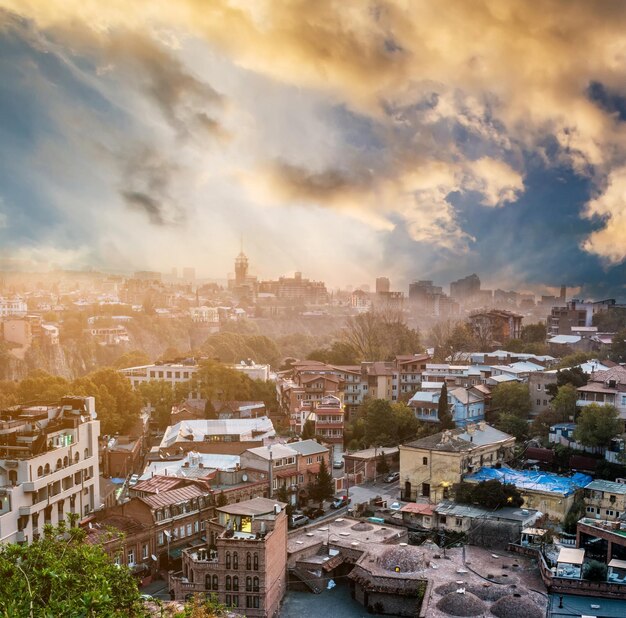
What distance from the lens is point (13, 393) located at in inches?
918

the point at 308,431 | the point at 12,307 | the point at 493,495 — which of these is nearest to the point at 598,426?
the point at 493,495

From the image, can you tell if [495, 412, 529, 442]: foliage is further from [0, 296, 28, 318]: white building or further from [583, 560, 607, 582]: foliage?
[0, 296, 28, 318]: white building

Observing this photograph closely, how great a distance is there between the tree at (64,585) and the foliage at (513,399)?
18003mm

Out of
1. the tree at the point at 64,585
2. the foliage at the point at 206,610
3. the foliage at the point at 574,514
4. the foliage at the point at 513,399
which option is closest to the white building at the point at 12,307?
the foliage at the point at 513,399

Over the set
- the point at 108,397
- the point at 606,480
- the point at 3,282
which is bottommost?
the point at 606,480

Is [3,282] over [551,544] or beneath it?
over

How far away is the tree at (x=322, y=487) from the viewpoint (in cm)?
1828

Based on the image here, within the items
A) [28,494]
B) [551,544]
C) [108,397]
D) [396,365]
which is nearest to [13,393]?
[108,397]

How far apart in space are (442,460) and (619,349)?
48.4 feet

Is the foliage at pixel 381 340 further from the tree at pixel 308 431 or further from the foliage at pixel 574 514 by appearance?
the foliage at pixel 574 514

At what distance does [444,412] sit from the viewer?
22.8 meters

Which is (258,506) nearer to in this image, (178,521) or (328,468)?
(178,521)

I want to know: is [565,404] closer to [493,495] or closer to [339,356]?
[493,495]

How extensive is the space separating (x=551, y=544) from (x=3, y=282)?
3211 cm
